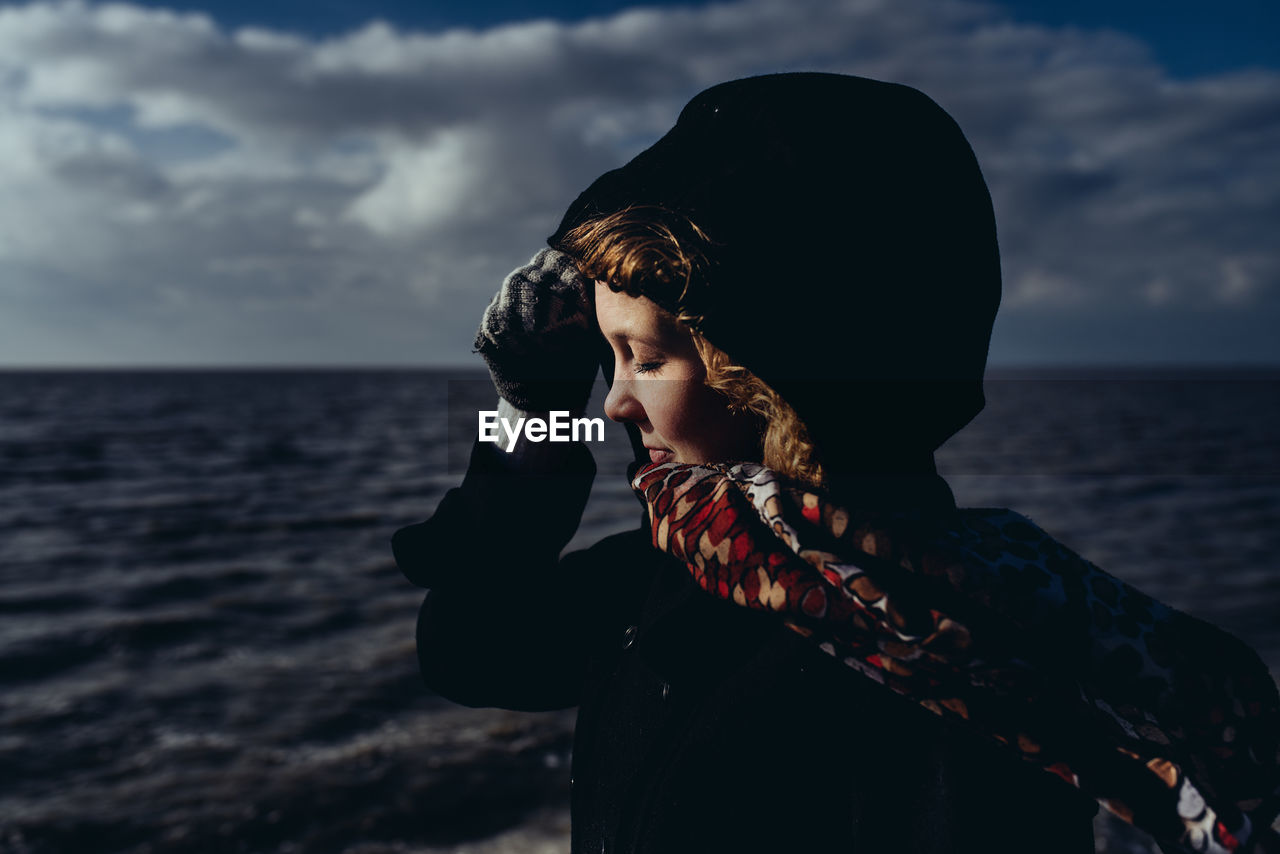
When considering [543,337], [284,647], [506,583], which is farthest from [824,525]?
[284,647]

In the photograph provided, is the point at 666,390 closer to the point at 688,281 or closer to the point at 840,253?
the point at 688,281

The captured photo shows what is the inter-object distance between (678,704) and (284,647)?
8324 mm

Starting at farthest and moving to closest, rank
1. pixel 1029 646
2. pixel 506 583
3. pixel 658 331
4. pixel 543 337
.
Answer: pixel 506 583 → pixel 543 337 → pixel 658 331 → pixel 1029 646

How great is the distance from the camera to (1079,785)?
1035 millimetres

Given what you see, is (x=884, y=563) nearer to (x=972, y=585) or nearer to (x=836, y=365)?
(x=972, y=585)

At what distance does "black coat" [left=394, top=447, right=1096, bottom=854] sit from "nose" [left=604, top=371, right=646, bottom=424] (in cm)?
32

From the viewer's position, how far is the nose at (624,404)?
4.36ft

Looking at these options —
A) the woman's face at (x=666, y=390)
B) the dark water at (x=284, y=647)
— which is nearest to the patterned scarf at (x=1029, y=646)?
the woman's face at (x=666, y=390)

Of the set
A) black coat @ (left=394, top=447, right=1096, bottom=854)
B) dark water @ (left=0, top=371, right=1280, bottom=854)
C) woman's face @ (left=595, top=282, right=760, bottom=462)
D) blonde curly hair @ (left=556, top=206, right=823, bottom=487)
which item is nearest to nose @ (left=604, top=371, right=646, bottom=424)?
woman's face @ (left=595, top=282, right=760, bottom=462)

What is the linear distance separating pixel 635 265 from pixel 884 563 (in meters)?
0.59

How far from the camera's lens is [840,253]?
117 centimetres

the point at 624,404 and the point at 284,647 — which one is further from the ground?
the point at 624,404

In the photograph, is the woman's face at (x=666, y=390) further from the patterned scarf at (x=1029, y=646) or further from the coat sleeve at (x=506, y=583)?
the coat sleeve at (x=506, y=583)

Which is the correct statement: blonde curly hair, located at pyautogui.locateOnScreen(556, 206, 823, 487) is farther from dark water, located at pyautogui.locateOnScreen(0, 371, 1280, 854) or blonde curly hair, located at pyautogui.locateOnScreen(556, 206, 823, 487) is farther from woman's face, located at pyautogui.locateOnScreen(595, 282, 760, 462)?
dark water, located at pyautogui.locateOnScreen(0, 371, 1280, 854)
